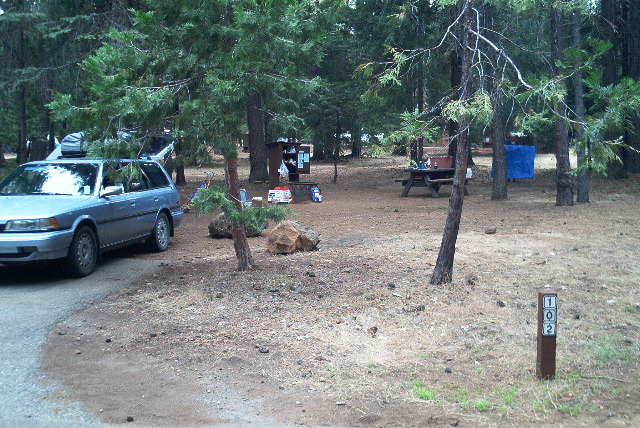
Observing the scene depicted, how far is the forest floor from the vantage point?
5.06 metres

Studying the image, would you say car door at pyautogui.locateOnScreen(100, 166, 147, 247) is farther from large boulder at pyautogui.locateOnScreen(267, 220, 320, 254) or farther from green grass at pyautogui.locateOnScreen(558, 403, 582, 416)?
green grass at pyautogui.locateOnScreen(558, 403, 582, 416)

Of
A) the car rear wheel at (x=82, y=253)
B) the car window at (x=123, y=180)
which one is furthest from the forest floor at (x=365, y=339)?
the car window at (x=123, y=180)

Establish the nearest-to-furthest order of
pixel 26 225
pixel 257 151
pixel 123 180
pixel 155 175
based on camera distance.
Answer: pixel 26 225 → pixel 123 180 → pixel 155 175 → pixel 257 151

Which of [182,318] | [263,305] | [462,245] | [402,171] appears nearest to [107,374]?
[182,318]

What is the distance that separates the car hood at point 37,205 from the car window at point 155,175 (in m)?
2.09

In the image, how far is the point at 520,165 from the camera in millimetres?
25859

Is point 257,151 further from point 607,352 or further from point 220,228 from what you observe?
point 607,352

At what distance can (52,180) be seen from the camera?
1005 cm

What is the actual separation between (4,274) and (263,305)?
15.6 feet

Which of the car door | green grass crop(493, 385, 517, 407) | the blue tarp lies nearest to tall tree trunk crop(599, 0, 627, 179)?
the blue tarp

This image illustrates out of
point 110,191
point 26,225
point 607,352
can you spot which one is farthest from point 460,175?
point 26,225

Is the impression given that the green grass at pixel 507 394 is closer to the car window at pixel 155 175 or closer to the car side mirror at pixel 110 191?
the car side mirror at pixel 110 191

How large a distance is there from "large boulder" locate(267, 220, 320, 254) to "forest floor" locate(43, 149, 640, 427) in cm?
32

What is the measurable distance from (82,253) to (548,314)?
22.5 ft
